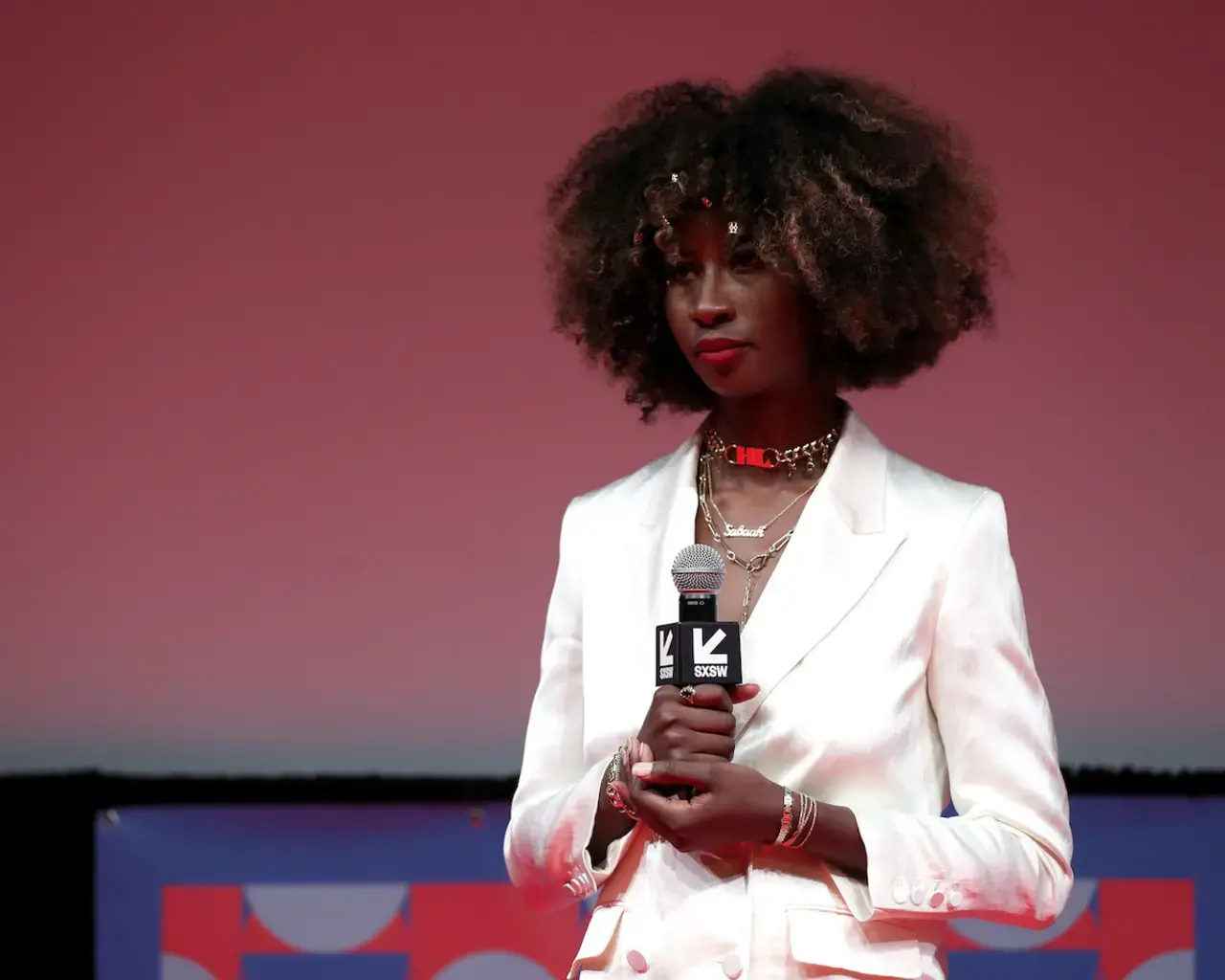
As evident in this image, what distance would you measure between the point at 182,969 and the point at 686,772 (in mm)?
A: 1880

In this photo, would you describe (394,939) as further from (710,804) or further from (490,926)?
(710,804)

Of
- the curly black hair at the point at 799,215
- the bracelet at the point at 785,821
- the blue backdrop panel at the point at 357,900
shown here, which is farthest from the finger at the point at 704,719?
the blue backdrop panel at the point at 357,900

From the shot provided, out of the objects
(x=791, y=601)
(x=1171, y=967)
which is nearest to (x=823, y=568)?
(x=791, y=601)

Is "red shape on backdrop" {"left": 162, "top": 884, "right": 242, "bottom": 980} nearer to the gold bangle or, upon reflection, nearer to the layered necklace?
the layered necklace

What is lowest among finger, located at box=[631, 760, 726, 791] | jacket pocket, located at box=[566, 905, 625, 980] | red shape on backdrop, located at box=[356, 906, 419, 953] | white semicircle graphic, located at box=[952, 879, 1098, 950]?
red shape on backdrop, located at box=[356, 906, 419, 953]

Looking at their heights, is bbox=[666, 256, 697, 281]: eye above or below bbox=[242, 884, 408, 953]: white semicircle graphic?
above

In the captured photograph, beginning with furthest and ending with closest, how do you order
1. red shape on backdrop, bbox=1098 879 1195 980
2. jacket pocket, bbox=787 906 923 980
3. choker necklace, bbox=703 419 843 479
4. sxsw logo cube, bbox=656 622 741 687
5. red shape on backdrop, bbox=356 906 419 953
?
red shape on backdrop, bbox=356 906 419 953 → red shape on backdrop, bbox=1098 879 1195 980 → choker necklace, bbox=703 419 843 479 → jacket pocket, bbox=787 906 923 980 → sxsw logo cube, bbox=656 622 741 687

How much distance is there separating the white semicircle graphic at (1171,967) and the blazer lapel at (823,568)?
59.6 inches

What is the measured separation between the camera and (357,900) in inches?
134

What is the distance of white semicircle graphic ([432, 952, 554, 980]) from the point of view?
335 centimetres

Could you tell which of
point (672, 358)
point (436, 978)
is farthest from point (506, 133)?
point (436, 978)

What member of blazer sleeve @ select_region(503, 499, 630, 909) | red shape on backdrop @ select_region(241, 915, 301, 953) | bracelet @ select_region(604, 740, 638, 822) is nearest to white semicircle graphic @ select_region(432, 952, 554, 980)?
red shape on backdrop @ select_region(241, 915, 301, 953)

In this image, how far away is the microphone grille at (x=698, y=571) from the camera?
6.08ft

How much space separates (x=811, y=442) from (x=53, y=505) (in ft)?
6.38
